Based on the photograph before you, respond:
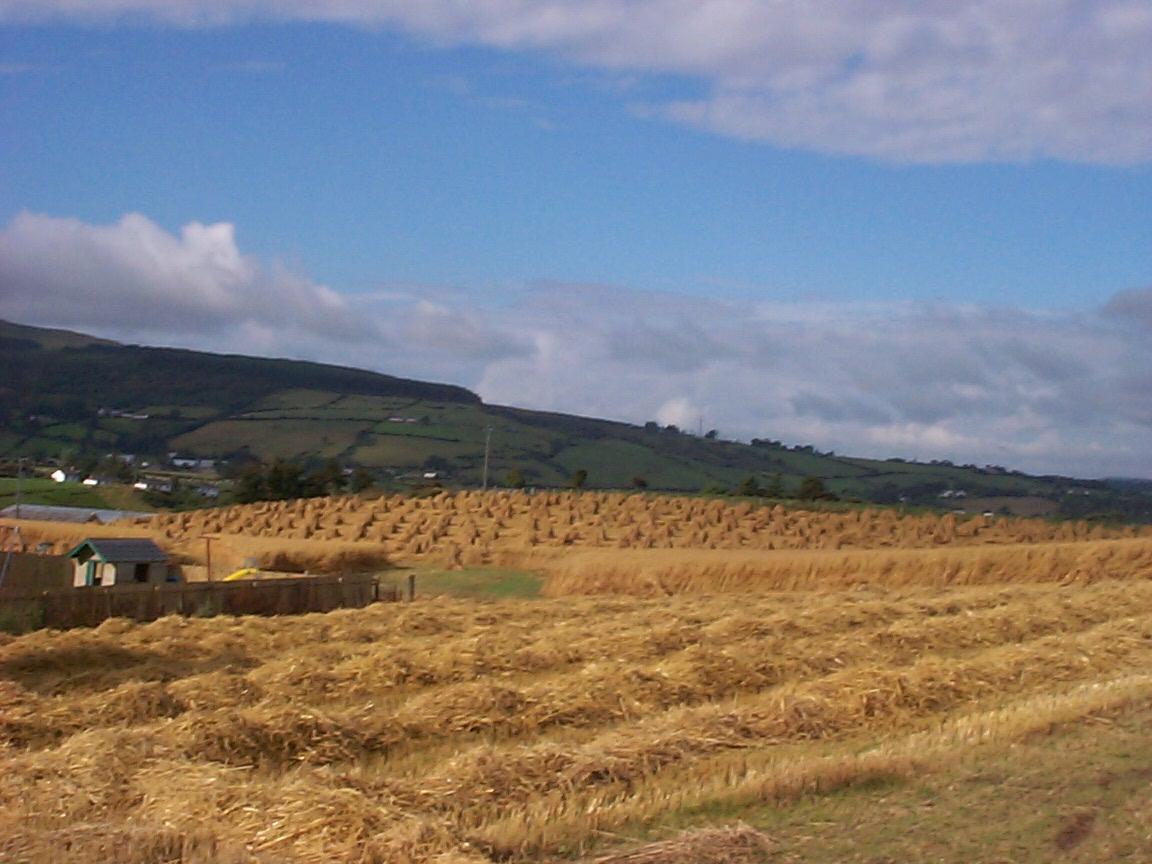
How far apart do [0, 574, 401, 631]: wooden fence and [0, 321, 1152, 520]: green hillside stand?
53079 mm

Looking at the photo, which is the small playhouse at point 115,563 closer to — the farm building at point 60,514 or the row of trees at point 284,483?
the farm building at point 60,514

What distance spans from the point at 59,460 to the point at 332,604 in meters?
73.5

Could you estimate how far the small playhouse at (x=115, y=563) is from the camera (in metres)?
31.6

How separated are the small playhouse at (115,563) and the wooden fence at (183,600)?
4703mm

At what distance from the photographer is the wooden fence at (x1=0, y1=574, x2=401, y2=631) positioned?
75.5 feet

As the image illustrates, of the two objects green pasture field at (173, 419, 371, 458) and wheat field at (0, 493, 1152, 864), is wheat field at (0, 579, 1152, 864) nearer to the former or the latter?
wheat field at (0, 493, 1152, 864)

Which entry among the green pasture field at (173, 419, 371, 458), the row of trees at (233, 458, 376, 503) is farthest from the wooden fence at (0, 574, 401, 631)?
the green pasture field at (173, 419, 371, 458)

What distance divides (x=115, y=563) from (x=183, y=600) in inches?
267

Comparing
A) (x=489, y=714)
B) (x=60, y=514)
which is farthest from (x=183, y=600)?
(x=60, y=514)

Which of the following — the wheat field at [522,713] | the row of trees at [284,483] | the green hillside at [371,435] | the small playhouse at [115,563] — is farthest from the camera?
the green hillside at [371,435]

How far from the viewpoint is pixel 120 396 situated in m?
126

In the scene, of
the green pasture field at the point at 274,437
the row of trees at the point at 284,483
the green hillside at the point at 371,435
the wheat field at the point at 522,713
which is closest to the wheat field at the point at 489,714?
the wheat field at the point at 522,713

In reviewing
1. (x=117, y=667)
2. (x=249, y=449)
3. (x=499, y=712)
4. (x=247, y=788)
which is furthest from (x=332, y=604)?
(x=249, y=449)

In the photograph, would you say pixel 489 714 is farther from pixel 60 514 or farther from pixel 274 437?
pixel 274 437
